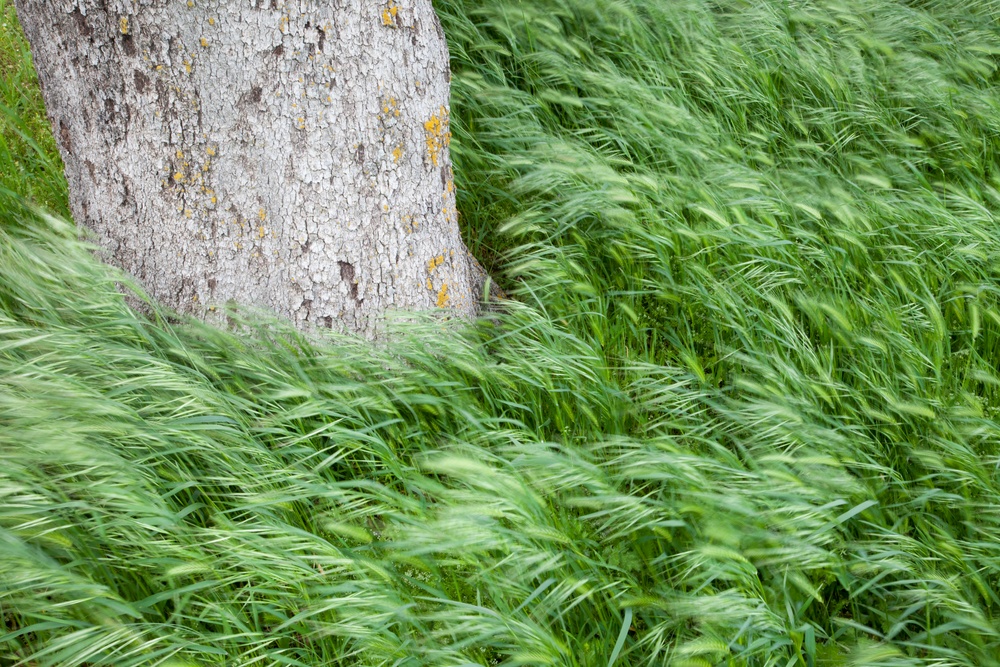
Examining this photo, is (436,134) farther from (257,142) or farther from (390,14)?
(257,142)

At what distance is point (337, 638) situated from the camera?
1.46 m

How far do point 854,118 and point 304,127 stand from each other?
7.21 feet

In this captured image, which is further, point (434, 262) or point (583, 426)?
point (434, 262)

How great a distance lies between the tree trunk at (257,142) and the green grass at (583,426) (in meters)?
0.17

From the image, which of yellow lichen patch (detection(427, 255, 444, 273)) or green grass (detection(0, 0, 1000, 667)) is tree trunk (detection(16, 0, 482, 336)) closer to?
yellow lichen patch (detection(427, 255, 444, 273))

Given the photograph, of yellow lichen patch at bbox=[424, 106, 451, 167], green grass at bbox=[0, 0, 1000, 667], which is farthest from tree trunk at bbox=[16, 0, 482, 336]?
green grass at bbox=[0, 0, 1000, 667]

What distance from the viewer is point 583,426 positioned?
1.95 m

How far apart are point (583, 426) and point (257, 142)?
3.70 feet

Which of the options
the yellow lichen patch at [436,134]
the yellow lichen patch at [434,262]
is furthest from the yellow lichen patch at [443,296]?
the yellow lichen patch at [436,134]

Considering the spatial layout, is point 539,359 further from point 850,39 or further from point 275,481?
point 850,39

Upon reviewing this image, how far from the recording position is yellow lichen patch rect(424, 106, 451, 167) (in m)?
2.11

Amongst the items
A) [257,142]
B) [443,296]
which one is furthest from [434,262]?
[257,142]

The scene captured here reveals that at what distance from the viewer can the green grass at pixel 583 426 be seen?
143cm

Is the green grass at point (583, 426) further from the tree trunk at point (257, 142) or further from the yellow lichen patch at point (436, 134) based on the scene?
the yellow lichen patch at point (436, 134)
